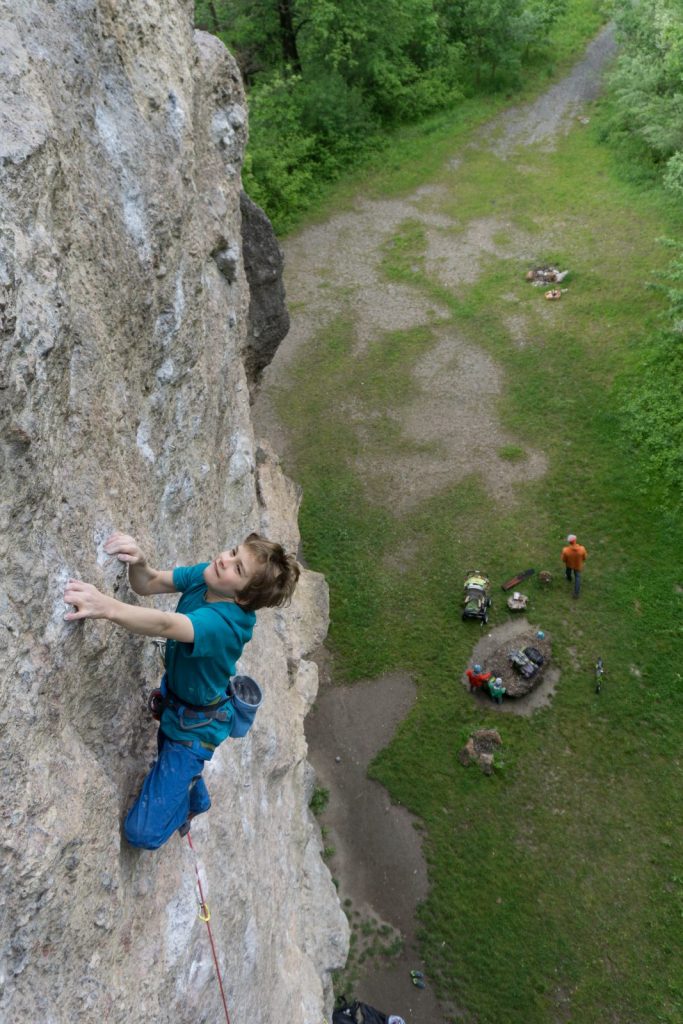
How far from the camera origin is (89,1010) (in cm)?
428

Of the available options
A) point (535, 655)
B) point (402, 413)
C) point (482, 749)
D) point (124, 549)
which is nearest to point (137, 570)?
point (124, 549)

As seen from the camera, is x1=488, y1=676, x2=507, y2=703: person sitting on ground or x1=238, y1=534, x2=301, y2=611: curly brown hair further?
x1=488, y1=676, x2=507, y2=703: person sitting on ground

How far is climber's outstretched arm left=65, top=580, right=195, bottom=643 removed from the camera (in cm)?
407

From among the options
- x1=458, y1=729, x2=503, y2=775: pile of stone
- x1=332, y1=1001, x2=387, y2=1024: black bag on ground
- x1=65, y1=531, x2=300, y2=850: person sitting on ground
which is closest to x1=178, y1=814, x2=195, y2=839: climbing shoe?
x1=65, y1=531, x2=300, y2=850: person sitting on ground

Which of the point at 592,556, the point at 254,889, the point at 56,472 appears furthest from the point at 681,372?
the point at 56,472

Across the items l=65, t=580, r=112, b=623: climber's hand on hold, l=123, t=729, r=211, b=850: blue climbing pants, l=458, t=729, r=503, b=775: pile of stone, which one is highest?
l=65, t=580, r=112, b=623: climber's hand on hold

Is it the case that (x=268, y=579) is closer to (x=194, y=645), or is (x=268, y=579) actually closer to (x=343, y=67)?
(x=194, y=645)

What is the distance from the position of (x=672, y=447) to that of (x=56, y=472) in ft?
47.7

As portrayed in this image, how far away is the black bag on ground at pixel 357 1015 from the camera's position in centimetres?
971

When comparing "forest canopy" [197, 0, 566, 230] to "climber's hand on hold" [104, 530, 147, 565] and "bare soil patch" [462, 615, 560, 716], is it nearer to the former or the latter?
"bare soil patch" [462, 615, 560, 716]

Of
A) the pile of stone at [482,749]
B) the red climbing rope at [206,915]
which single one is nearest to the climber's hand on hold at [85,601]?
the red climbing rope at [206,915]

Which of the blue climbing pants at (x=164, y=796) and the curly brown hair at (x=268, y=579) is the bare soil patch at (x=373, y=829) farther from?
the curly brown hair at (x=268, y=579)

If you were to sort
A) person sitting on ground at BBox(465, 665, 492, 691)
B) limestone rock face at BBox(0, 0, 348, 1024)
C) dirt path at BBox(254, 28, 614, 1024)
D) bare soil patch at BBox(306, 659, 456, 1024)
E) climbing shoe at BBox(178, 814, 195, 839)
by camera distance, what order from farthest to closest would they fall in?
1. person sitting on ground at BBox(465, 665, 492, 691)
2. dirt path at BBox(254, 28, 614, 1024)
3. bare soil patch at BBox(306, 659, 456, 1024)
4. climbing shoe at BBox(178, 814, 195, 839)
5. limestone rock face at BBox(0, 0, 348, 1024)

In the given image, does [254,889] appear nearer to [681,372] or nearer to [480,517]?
[480,517]
